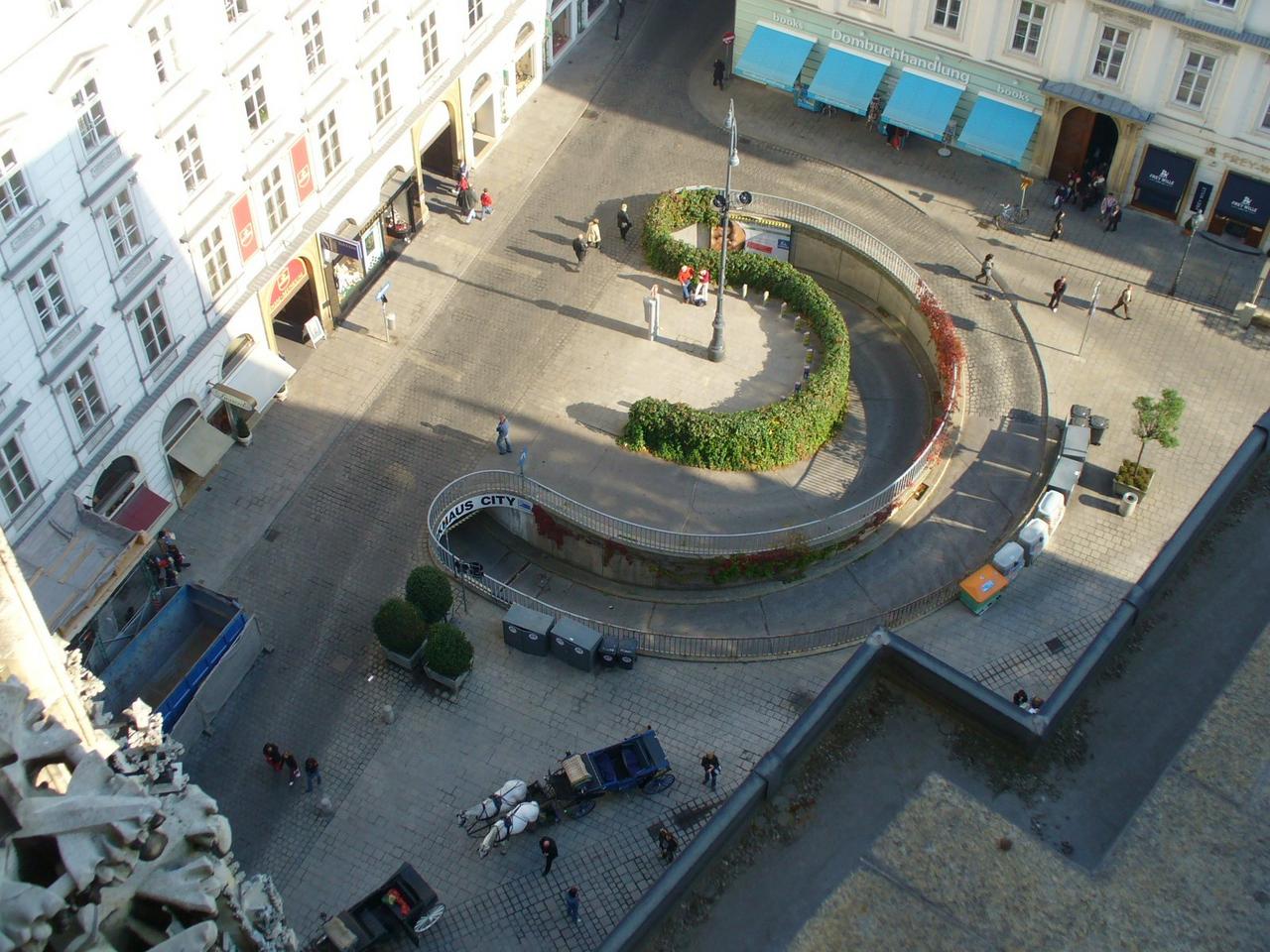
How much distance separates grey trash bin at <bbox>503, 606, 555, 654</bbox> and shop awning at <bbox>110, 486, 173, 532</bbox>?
11164 millimetres

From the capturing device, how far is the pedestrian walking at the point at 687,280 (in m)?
58.1

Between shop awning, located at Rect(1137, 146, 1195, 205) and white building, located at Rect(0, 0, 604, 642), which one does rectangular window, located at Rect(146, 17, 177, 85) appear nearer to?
white building, located at Rect(0, 0, 604, 642)

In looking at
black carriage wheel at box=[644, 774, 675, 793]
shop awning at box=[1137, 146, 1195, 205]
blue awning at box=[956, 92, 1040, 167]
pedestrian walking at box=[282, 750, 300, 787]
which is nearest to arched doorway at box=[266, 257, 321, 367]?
pedestrian walking at box=[282, 750, 300, 787]

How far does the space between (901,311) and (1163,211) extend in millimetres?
11596

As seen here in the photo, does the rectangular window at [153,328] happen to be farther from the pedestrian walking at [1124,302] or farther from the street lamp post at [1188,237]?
the street lamp post at [1188,237]

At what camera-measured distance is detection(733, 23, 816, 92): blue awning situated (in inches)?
2510

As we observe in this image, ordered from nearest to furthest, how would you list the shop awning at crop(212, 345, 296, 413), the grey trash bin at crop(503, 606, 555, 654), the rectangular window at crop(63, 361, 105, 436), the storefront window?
the rectangular window at crop(63, 361, 105, 436) < the grey trash bin at crop(503, 606, 555, 654) < the shop awning at crop(212, 345, 296, 413) < the storefront window

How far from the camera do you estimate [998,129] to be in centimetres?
6084

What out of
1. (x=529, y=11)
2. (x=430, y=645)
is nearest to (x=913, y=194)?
(x=529, y=11)

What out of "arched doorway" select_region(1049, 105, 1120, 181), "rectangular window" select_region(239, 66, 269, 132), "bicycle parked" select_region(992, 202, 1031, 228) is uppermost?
"rectangular window" select_region(239, 66, 269, 132)

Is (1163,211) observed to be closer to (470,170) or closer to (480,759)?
(470,170)

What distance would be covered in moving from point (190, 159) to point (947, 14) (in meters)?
30.6

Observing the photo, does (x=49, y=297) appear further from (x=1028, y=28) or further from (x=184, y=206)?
(x=1028, y=28)

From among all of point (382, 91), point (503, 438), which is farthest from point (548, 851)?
point (382, 91)
